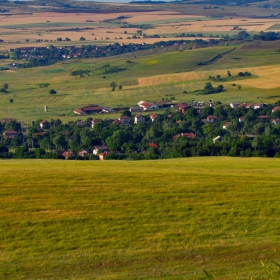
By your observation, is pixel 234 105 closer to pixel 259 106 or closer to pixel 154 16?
pixel 259 106

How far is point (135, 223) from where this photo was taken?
16578mm

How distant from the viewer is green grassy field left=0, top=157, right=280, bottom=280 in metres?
14.4

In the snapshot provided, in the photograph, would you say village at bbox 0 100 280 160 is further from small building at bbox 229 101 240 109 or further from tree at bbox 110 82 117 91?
tree at bbox 110 82 117 91

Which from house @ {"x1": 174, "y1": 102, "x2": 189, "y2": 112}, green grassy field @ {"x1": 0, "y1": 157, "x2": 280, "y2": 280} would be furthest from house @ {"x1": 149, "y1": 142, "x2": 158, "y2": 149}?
green grassy field @ {"x1": 0, "y1": 157, "x2": 280, "y2": 280}

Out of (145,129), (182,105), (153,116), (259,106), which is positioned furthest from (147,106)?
(145,129)

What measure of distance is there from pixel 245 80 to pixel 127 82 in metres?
16.8

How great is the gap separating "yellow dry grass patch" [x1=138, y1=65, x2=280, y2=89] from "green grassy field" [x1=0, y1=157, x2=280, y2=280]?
64387 millimetres

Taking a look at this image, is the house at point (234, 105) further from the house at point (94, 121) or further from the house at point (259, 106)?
the house at point (94, 121)

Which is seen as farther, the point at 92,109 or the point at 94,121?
the point at 92,109

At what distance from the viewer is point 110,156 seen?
1405 inches

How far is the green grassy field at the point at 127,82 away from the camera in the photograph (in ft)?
254

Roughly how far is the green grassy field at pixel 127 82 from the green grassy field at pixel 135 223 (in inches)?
1903

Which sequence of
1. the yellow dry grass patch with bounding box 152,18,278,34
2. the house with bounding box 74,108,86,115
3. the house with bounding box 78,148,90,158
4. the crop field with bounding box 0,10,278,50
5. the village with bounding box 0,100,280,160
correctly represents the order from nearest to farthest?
1. the house with bounding box 78,148,90,158
2. the village with bounding box 0,100,280,160
3. the house with bounding box 74,108,86,115
4. the crop field with bounding box 0,10,278,50
5. the yellow dry grass patch with bounding box 152,18,278,34

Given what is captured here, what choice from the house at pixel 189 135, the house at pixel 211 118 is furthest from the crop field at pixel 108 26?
the house at pixel 189 135
